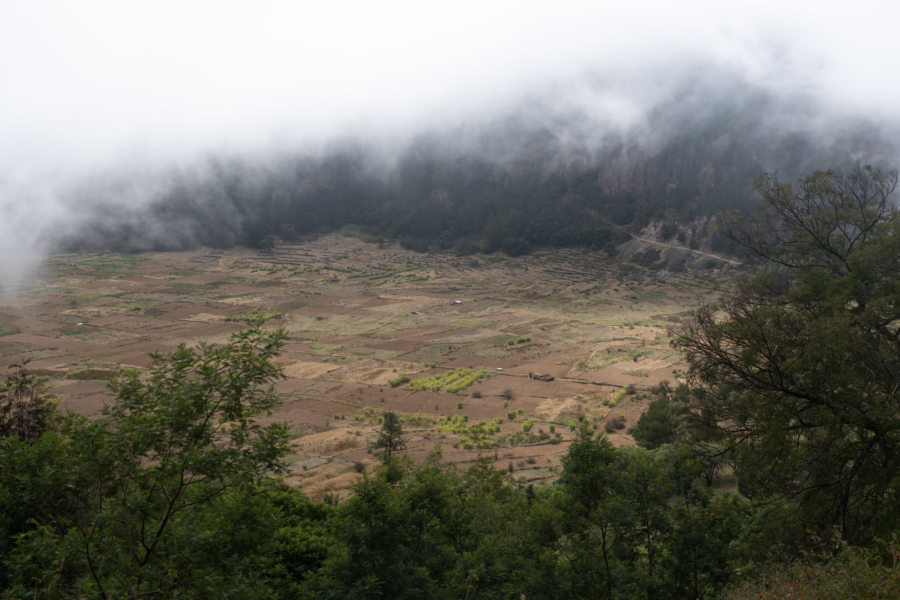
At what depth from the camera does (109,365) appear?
64875 millimetres

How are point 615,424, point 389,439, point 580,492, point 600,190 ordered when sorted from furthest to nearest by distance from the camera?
point 600,190
point 615,424
point 389,439
point 580,492

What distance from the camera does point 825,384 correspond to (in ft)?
39.0

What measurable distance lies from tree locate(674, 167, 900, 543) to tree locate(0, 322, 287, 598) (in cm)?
996

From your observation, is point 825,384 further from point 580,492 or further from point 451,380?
point 451,380

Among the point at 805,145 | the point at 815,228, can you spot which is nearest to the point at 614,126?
the point at 805,145

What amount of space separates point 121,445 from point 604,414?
44707mm

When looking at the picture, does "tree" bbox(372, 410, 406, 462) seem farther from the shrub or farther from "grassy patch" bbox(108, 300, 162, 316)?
"grassy patch" bbox(108, 300, 162, 316)

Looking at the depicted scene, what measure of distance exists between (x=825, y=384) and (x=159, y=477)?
45.1 ft

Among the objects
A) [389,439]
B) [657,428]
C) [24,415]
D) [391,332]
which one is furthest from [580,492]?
[391,332]

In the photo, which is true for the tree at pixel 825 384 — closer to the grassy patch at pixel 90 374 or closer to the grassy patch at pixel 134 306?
the grassy patch at pixel 90 374

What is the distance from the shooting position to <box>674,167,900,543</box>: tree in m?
11.7

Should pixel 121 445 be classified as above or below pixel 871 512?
above

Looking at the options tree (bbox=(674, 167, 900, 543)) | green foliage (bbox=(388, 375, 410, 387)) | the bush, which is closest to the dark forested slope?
green foliage (bbox=(388, 375, 410, 387))

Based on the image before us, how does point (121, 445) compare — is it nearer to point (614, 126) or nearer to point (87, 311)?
point (87, 311)
